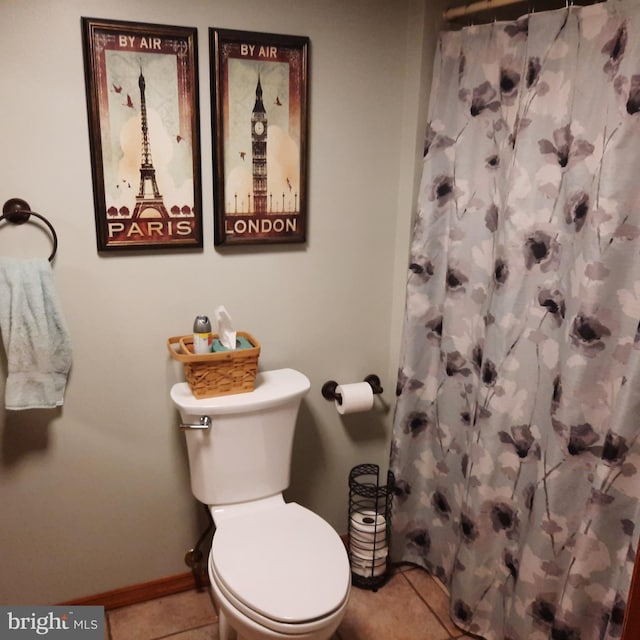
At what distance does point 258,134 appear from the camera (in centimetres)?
185

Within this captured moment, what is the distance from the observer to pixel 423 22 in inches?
75.0

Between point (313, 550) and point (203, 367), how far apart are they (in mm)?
630

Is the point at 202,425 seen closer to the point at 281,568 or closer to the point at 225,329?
→ the point at 225,329

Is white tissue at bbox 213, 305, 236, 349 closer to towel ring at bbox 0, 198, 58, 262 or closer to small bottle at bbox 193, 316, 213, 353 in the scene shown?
small bottle at bbox 193, 316, 213, 353

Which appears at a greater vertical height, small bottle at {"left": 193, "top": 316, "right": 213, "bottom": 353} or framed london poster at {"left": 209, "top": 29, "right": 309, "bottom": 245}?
framed london poster at {"left": 209, "top": 29, "right": 309, "bottom": 245}

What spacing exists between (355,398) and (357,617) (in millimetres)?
779

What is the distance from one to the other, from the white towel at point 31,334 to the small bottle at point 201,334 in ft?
1.25

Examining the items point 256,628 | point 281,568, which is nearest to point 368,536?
point 281,568

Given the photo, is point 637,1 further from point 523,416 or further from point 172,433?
point 172,433

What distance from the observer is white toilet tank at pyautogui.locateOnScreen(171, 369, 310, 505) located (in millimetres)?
1817

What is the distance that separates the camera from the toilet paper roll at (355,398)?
211cm

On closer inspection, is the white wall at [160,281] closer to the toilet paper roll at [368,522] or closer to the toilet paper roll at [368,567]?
the toilet paper roll at [368,522]

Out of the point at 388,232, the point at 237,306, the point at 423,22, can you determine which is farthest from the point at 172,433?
the point at 423,22

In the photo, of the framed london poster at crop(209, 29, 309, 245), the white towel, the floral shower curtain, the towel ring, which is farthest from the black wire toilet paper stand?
the towel ring
